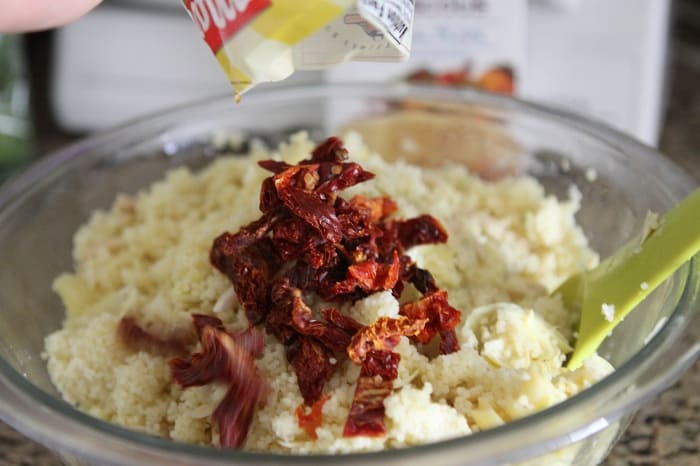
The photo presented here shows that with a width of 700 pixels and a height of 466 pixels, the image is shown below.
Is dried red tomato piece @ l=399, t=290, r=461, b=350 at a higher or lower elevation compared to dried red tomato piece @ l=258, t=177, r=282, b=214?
lower

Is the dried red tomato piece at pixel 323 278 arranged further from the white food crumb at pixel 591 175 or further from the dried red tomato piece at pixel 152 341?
the white food crumb at pixel 591 175

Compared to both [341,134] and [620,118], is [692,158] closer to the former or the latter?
[620,118]

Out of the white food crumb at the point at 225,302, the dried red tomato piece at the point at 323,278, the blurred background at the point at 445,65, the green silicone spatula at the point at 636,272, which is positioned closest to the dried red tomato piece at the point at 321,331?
the dried red tomato piece at the point at 323,278

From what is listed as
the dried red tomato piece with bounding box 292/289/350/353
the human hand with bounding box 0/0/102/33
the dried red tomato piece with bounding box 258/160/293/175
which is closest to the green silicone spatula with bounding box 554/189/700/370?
the dried red tomato piece with bounding box 292/289/350/353

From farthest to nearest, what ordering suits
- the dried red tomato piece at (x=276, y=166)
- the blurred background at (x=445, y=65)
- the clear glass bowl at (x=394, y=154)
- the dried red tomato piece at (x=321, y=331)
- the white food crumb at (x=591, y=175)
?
the blurred background at (x=445, y=65), the white food crumb at (x=591, y=175), the dried red tomato piece at (x=276, y=166), the dried red tomato piece at (x=321, y=331), the clear glass bowl at (x=394, y=154)

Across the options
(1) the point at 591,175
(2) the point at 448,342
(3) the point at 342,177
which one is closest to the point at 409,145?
(1) the point at 591,175

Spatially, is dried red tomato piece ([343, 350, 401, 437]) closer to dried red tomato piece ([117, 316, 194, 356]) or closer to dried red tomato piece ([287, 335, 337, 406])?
dried red tomato piece ([287, 335, 337, 406])
